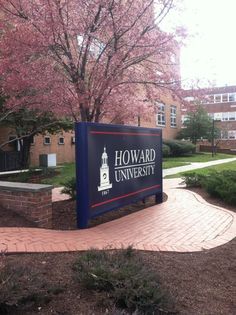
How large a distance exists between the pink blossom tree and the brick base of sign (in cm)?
199

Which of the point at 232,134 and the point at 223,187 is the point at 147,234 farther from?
the point at 232,134

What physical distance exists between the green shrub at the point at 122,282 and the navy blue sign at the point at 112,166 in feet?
7.34

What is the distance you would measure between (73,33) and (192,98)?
2746 millimetres

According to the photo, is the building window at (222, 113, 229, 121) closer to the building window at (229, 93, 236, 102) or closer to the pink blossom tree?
the building window at (229, 93, 236, 102)

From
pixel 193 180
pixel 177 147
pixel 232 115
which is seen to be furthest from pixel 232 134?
pixel 193 180

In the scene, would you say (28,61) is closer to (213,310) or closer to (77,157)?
(77,157)

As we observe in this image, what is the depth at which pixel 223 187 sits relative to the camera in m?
9.47

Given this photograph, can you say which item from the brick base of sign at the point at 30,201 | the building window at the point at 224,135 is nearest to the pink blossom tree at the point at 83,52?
the brick base of sign at the point at 30,201

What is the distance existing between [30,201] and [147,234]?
74.9 inches

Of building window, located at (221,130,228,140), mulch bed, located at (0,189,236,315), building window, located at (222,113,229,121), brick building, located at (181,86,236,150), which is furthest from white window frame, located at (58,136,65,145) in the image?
building window, located at (222,113,229,121)

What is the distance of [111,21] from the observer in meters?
6.88

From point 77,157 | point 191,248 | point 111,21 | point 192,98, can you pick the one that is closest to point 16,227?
point 77,157

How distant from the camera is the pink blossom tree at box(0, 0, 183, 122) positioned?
6.66 metres

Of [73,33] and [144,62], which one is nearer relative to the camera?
[73,33]
